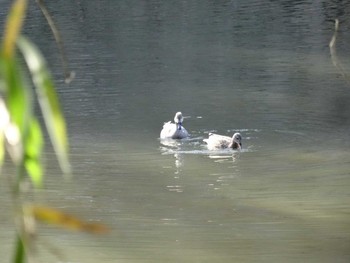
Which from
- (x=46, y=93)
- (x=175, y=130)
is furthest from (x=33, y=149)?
(x=175, y=130)

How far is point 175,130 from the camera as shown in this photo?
31.5 feet

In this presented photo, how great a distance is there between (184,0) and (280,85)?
33.1 feet

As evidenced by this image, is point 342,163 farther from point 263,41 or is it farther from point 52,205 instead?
point 263,41

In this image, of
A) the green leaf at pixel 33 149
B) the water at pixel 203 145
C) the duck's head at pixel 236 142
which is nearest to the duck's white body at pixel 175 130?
the water at pixel 203 145

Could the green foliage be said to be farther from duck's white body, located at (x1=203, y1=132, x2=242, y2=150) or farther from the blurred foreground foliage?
duck's white body, located at (x1=203, y1=132, x2=242, y2=150)

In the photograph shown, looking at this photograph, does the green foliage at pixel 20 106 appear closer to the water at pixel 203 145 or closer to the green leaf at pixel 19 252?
the green leaf at pixel 19 252

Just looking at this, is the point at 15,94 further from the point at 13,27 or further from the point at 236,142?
the point at 236,142

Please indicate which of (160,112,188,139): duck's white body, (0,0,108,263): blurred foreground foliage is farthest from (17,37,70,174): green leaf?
(160,112,188,139): duck's white body

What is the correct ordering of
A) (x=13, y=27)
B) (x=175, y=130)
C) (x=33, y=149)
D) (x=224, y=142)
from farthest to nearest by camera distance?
(x=175, y=130) < (x=224, y=142) < (x=33, y=149) < (x=13, y=27)

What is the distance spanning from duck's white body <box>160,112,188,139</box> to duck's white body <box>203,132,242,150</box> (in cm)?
38

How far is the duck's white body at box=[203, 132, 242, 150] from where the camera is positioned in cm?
909

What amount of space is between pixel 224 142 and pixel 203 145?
583mm

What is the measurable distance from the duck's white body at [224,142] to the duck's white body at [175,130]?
382 millimetres

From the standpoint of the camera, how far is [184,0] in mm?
21922
